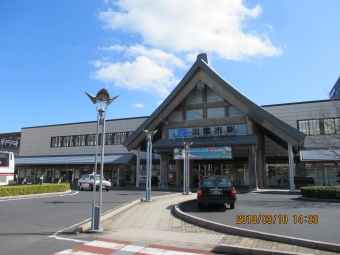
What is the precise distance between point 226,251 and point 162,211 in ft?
19.8

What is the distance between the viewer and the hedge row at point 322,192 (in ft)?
49.0

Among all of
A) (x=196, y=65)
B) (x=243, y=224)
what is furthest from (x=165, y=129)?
(x=243, y=224)

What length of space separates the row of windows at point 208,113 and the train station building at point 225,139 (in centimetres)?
10

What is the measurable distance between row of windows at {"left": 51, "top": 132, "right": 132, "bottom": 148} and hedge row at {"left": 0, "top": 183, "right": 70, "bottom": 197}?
17292mm

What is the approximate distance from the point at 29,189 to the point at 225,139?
17.2m

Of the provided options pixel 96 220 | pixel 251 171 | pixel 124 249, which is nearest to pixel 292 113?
pixel 251 171

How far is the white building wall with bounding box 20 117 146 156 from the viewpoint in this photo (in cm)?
4059

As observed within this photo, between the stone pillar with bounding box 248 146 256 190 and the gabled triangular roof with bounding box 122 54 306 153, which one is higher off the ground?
the gabled triangular roof with bounding box 122 54 306 153

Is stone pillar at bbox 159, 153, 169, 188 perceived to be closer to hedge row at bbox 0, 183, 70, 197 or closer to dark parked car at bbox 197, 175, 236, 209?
hedge row at bbox 0, 183, 70, 197

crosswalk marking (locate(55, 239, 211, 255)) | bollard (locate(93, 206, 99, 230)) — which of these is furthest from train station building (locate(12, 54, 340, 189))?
crosswalk marking (locate(55, 239, 211, 255))

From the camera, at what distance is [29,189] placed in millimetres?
19922
